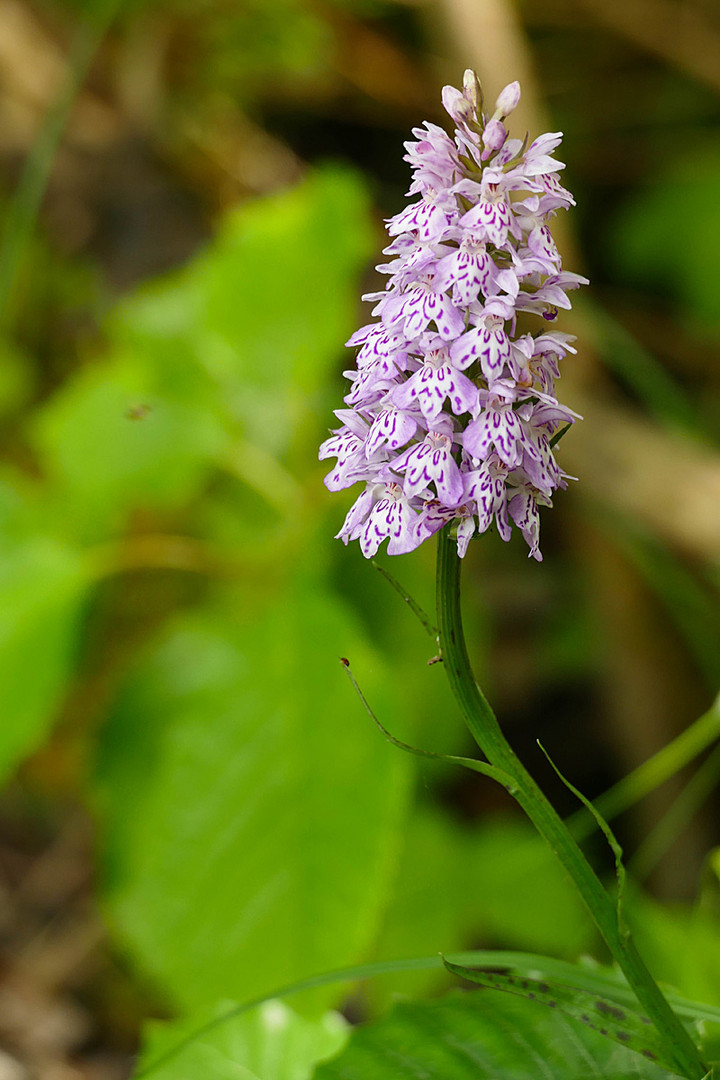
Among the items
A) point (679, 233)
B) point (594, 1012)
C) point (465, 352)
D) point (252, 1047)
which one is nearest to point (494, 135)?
point (465, 352)

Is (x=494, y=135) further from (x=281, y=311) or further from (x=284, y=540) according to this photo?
(x=281, y=311)

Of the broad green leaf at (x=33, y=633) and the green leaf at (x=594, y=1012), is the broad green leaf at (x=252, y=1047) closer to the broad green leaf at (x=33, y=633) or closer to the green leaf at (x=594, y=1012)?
the green leaf at (x=594, y=1012)

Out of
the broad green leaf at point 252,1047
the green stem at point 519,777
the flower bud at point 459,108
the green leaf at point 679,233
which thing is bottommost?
the broad green leaf at point 252,1047

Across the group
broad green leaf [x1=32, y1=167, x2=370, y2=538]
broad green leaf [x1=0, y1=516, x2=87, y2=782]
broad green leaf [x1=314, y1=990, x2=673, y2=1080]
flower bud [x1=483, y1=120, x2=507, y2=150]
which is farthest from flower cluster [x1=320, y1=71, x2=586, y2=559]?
broad green leaf [x1=32, y1=167, x2=370, y2=538]

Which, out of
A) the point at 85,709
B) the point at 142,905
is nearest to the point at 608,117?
the point at 85,709

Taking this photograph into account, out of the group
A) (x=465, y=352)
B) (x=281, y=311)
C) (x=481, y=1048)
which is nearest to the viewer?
(x=465, y=352)

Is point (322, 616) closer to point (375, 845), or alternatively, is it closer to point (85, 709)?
point (375, 845)

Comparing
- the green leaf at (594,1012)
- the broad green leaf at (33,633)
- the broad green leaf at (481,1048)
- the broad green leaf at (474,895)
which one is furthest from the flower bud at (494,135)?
the broad green leaf at (474,895)
